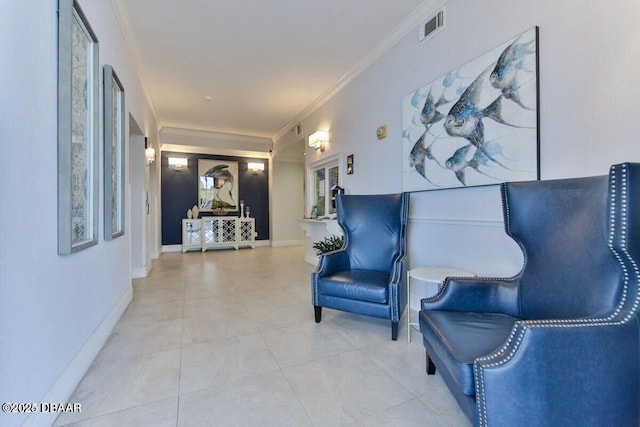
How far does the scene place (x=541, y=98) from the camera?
173 centimetres

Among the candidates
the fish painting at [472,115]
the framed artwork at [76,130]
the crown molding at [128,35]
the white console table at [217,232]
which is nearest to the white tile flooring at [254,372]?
the framed artwork at [76,130]

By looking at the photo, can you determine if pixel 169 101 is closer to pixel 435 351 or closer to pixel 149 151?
pixel 149 151

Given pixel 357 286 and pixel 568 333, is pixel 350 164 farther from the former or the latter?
pixel 568 333

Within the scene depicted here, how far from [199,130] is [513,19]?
234 inches

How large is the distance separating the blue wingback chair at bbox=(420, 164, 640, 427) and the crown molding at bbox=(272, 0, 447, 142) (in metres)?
1.98

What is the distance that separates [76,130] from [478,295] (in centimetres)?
241

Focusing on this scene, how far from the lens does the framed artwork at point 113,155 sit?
7.18 ft

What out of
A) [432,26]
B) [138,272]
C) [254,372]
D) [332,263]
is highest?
[432,26]

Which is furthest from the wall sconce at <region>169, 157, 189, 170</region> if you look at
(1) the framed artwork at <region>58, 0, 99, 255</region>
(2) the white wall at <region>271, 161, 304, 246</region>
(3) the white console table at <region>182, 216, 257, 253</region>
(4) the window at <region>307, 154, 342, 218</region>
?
(1) the framed artwork at <region>58, 0, 99, 255</region>

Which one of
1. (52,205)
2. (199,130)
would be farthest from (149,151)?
(52,205)

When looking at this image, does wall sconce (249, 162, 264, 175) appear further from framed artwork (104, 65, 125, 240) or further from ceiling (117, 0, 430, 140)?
framed artwork (104, 65, 125, 240)

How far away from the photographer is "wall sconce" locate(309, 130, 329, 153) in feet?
14.8

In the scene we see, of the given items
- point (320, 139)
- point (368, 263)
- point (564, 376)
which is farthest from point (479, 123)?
point (320, 139)

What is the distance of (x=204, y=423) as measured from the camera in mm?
1290
